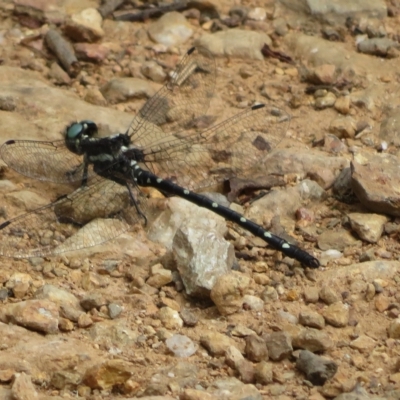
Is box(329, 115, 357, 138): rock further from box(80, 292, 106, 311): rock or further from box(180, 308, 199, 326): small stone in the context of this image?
box(80, 292, 106, 311): rock

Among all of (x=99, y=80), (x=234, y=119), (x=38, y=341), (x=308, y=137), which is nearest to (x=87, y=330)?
(x=38, y=341)

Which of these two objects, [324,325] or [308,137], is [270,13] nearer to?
[308,137]

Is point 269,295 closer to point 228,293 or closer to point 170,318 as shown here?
point 228,293

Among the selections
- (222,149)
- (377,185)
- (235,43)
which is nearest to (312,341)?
(377,185)

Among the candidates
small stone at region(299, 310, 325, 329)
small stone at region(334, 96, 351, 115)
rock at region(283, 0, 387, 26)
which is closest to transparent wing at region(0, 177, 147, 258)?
small stone at region(299, 310, 325, 329)

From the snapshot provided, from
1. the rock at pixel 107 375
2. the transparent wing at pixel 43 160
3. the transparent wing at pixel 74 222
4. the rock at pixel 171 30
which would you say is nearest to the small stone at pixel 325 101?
the rock at pixel 171 30

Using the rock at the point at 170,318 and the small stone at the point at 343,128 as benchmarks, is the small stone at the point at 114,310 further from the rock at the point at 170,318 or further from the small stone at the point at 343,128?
the small stone at the point at 343,128
